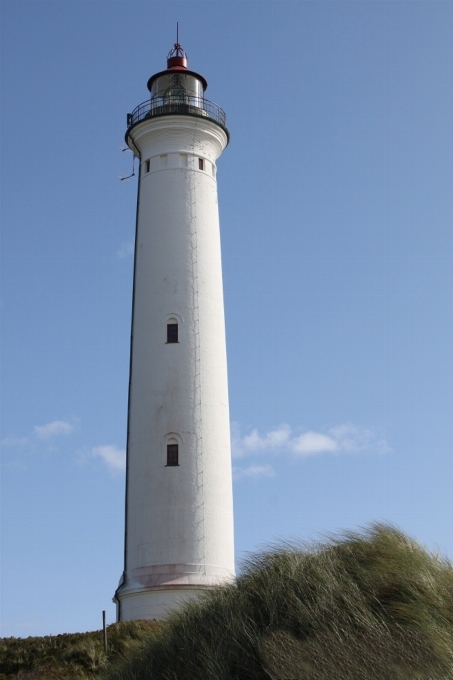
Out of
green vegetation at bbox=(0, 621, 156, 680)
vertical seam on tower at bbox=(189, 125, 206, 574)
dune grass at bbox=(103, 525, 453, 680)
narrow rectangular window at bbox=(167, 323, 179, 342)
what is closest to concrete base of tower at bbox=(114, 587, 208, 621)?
vertical seam on tower at bbox=(189, 125, 206, 574)

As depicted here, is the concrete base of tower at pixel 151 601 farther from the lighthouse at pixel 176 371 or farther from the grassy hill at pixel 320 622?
the grassy hill at pixel 320 622

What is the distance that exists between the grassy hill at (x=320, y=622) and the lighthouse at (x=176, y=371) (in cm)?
763

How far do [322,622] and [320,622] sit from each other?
0.03m

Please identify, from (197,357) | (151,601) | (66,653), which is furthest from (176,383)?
(66,653)

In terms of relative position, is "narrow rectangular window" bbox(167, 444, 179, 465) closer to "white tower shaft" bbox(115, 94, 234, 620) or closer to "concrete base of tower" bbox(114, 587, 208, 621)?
"white tower shaft" bbox(115, 94, 234, 620)

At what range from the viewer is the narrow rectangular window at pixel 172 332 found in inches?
897

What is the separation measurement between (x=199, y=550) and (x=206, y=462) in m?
2.16

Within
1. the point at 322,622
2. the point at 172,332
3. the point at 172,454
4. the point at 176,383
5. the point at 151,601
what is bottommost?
the point at 322,622

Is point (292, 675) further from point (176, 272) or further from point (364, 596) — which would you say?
point (176, 272)

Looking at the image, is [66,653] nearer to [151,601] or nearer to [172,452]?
[151,601]

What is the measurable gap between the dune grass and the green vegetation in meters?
2.73

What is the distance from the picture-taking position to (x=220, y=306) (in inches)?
939

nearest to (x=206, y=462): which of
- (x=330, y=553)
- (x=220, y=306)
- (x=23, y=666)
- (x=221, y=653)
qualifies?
(x=220, y=306)

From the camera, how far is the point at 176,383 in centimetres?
2238
